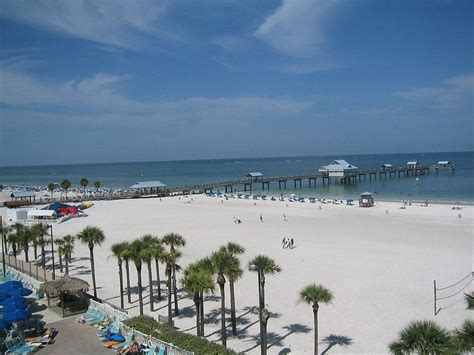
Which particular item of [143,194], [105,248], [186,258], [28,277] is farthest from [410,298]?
[143,194]

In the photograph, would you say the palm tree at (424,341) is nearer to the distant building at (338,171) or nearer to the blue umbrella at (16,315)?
the blue umbrella at (16,315)

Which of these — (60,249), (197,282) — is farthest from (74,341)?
(60,249)

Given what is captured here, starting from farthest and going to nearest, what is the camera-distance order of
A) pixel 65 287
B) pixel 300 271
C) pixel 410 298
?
pixel 300 271 → pixel 410 298 → pixel 65 287

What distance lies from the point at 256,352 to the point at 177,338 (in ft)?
8.41

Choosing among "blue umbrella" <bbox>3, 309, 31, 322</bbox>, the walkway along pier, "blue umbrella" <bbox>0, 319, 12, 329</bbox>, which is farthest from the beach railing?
the walkway along pier

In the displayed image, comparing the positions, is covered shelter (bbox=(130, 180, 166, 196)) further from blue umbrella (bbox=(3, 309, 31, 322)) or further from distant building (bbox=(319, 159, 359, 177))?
blue umbrella (bbox=(3, 309, 31, 322))

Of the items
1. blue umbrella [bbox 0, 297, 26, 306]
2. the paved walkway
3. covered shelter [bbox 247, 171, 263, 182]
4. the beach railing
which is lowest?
the beach railing

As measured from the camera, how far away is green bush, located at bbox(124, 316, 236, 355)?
11.8 m

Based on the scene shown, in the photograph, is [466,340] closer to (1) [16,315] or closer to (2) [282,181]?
(1) [16,315]

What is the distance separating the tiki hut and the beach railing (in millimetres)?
13634

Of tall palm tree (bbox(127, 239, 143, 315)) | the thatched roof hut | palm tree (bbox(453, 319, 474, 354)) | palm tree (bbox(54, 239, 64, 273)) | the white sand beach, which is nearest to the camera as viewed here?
palm tree (bbox(453, 319, 474, 354))

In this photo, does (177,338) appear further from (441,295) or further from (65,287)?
(441,295)

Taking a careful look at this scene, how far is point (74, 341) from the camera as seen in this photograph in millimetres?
13992

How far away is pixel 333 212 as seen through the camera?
147ft
